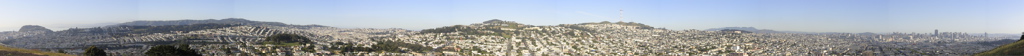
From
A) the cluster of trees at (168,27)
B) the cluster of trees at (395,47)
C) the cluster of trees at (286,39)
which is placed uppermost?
the cluster of trees at (168,27)

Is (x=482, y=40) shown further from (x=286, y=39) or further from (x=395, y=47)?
(x=286, y=39)

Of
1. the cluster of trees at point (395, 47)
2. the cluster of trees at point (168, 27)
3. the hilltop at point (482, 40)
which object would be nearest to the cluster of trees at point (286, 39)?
the hilltop at point (482, 40)

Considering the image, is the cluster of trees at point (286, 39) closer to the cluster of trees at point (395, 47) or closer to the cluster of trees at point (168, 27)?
the cluster of trees at point (395, 47)

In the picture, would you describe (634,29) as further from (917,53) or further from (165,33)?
(165,33)

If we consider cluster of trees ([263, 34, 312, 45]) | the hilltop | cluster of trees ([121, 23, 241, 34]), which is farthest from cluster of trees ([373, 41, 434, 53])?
cluster of trees ([121, 23, 241, 34])

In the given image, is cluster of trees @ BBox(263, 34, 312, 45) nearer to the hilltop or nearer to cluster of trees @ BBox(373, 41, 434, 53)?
the hilltop

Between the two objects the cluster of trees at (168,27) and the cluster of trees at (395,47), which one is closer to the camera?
the cluster of trees at (395,47)

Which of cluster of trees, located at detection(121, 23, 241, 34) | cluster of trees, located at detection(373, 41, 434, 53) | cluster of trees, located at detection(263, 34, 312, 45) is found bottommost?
cluster of trees, located at detection(373, 41, 434, 53)

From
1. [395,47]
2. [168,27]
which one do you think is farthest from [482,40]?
[168,27]

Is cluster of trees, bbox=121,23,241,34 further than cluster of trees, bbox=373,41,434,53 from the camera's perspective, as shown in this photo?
Yes
